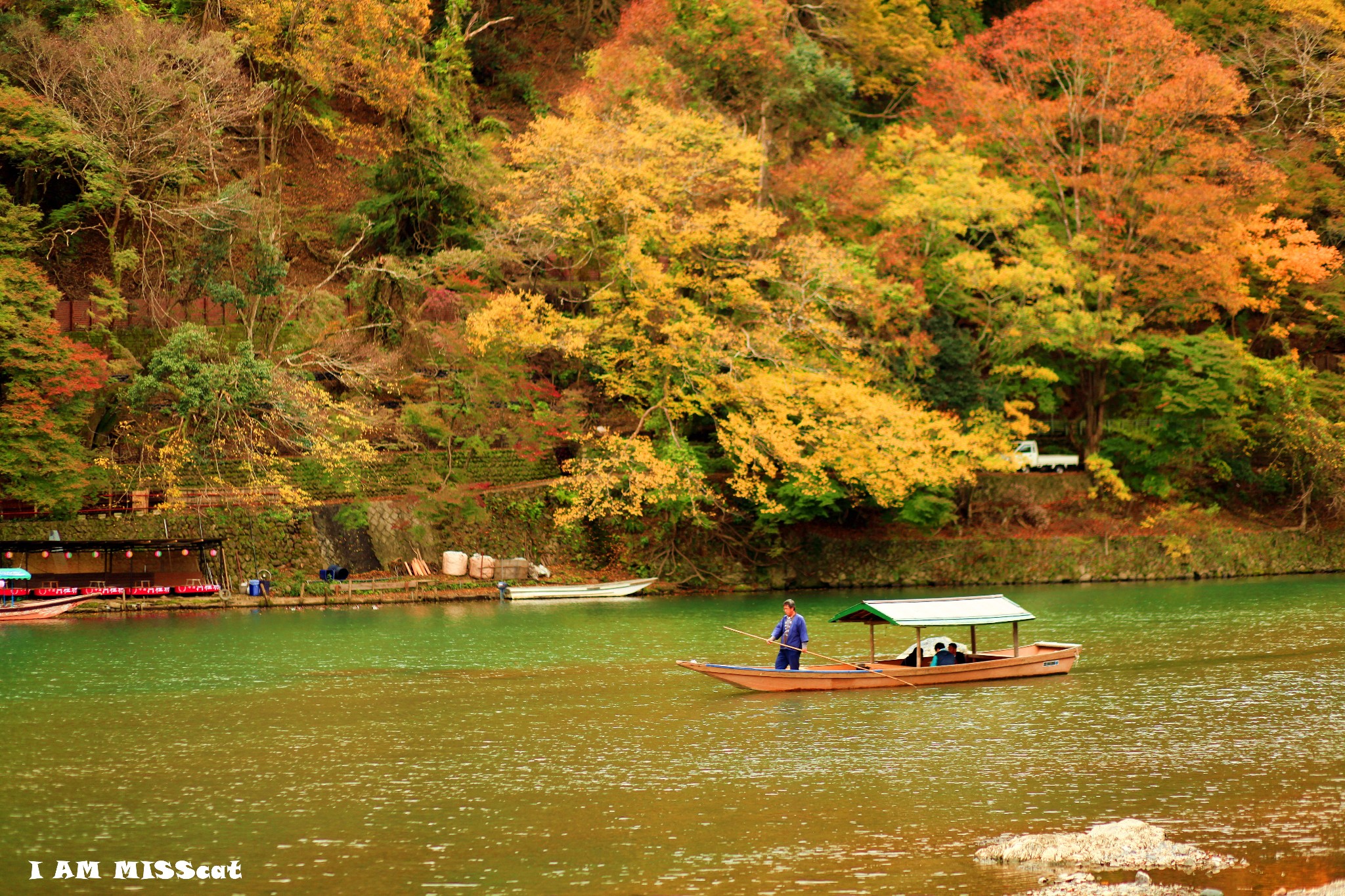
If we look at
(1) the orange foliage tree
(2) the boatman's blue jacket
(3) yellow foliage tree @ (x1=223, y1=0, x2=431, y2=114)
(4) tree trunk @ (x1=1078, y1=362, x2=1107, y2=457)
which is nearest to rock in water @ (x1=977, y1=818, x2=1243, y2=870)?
(2) the boatman's blue jacket

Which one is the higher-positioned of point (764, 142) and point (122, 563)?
point (764, 142)

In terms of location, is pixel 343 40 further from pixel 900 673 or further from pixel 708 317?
pixel 900 673

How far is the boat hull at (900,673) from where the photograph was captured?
888 inches

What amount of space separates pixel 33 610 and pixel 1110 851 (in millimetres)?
31487

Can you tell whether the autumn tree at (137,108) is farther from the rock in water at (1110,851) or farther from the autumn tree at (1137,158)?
the rock in water at (1110,851)

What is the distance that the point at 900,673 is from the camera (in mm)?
23422

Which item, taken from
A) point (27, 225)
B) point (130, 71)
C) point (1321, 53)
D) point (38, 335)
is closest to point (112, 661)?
point (38, 335)

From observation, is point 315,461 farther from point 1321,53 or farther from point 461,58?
point 1321,53

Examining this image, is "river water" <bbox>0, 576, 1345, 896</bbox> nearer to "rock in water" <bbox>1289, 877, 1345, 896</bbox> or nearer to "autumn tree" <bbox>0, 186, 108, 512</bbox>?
"rock in water" <bbox>1289, 877, 1345, 896</bbox>

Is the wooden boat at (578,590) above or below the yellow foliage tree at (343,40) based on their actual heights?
below

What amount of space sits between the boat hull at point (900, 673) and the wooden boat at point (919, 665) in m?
0.01

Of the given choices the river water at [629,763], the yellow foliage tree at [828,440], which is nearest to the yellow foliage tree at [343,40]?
the yellow foliage tree at [828,440]

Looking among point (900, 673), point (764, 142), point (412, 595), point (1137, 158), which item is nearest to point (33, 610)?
point (412, 595)

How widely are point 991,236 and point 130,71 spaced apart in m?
29.3
